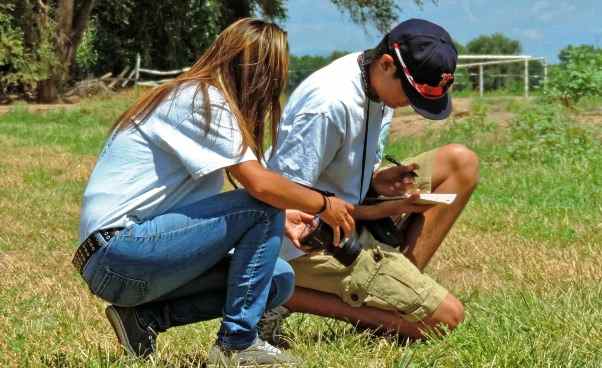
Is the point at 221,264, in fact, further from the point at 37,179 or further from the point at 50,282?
the point at 37,179

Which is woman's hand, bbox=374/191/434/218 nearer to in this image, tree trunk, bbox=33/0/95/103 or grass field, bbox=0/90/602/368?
grass field, bbox=0/90/602/368

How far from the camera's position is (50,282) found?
19.2ft

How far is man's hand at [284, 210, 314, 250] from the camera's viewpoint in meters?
4.14

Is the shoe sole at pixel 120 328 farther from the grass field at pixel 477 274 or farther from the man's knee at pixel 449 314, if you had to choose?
the man's knee at pixel 449 314

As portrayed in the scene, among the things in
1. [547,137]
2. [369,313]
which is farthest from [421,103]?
[547,137]

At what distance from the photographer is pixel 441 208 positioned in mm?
4797

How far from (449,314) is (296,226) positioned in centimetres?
70

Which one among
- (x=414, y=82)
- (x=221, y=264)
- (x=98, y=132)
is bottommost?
(x=98, y=132)

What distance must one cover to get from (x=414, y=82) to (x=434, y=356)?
3.50 ft

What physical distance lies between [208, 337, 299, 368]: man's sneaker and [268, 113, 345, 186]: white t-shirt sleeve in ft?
2.38

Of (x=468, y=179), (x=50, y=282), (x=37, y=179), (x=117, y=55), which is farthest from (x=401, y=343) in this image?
(x=117, y=55)

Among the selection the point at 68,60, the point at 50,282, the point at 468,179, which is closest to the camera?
the point at 468,179

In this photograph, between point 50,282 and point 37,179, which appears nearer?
point 50,282

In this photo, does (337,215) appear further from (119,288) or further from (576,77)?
(576,77)
